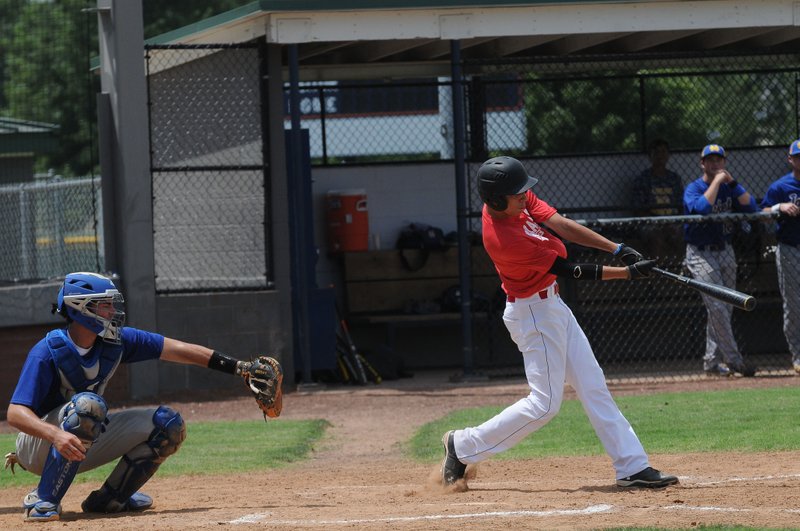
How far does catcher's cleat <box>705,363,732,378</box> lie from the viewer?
11.8m

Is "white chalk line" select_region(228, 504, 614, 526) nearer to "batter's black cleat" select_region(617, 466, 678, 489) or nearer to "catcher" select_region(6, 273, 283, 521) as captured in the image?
"batter's black cleat" select_region(617, 466, 678, 489)

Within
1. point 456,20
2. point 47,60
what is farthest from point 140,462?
point 47,60

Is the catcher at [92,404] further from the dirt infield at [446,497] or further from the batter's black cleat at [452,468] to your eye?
the batter's black cleat at [452,468]

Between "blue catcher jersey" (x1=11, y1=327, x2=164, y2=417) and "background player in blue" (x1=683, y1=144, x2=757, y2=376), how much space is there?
21.4ft

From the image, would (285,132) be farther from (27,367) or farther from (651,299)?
(27,367)

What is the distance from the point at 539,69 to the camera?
15.3m

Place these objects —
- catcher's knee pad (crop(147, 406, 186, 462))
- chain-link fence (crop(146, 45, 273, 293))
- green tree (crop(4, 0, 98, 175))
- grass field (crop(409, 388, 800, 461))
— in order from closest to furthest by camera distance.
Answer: catcher's knee pad (crop(147, 406, 186, 462))
grass field (crop(409, 388, 800, 461))
chain-link fence (crop(146, 45, 273, 293))
green tree (crop(4, 0, 98, 175))

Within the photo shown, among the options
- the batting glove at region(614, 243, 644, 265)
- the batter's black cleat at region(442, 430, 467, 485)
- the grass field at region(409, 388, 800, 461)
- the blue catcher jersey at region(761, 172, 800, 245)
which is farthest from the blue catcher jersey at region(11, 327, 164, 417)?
the blue catcher jersey at region(761, 172, 800, 245)

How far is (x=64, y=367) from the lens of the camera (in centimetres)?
612

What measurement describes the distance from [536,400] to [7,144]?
835cm

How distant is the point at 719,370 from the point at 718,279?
103 cm

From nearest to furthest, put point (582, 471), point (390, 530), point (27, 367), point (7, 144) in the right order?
point (390, 530) < point (27, 367) < point (582, 471) < point (7, 144)

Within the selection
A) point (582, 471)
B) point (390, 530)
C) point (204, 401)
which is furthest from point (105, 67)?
point (390, 530)

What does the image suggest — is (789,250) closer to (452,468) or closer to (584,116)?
(452,468)
